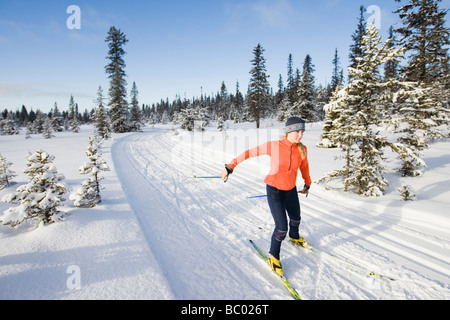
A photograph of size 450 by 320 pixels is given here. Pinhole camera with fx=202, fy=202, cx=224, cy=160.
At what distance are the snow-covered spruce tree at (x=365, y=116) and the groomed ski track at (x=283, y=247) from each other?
46.4 inches

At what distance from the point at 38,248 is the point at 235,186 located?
5.70m

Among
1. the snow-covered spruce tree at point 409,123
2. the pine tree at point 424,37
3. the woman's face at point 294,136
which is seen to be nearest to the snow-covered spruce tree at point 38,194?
the woman's face at point 294,136

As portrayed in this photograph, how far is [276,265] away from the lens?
343cm

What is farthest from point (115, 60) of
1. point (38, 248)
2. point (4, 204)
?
point (38, 248)

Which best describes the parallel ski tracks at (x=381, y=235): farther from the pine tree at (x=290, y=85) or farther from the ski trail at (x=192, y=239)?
the pine tree at (x=290, y=85)

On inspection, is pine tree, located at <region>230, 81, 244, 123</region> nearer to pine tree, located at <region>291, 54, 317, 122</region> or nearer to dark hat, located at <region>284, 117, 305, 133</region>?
pine tree, located at <region>291, 54, 317, 122</region>

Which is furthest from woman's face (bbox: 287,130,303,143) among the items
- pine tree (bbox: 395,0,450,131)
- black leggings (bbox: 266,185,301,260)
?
pine tree (bbox: 395,0,450,131)

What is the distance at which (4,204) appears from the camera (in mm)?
5703

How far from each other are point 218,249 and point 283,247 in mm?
1362

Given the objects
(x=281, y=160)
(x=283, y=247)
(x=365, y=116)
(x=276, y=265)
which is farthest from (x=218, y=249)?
(x=365, y=116)

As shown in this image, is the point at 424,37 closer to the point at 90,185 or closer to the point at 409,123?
the point at 409,123

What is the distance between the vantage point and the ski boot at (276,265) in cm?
334
